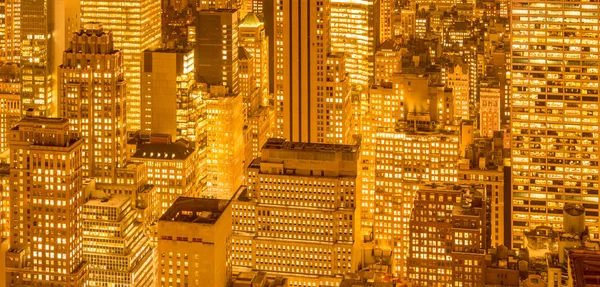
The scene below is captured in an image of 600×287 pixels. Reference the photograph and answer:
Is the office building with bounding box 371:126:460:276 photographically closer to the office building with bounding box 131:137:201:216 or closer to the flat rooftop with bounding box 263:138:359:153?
the flat rooftop with bounding box 263:138:359:153

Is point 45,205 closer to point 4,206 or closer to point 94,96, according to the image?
point 4,206

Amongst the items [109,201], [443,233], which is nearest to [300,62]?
[109,201]

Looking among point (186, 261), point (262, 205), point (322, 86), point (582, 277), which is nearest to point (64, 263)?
point (186, 261)

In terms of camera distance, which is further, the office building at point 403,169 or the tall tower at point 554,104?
the office building at point 403,169

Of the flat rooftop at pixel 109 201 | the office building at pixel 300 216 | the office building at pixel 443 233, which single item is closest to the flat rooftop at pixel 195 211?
the flat rooftop at pixel 109 201

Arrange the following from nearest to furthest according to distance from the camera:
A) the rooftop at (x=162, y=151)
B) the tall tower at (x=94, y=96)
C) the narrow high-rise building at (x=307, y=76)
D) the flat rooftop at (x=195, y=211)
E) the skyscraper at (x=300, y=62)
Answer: the flat rooftop at (x=195, y=211)
the tall tower at (x=94, y=96)
the skyscraper at (x=300, y=62)
the narrow high-rise building at (x=307, y=76)
the rooftop at (x=162, y=151)

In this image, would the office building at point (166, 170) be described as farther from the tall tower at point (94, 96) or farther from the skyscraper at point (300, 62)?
the skyscraper at point (300, 62)
